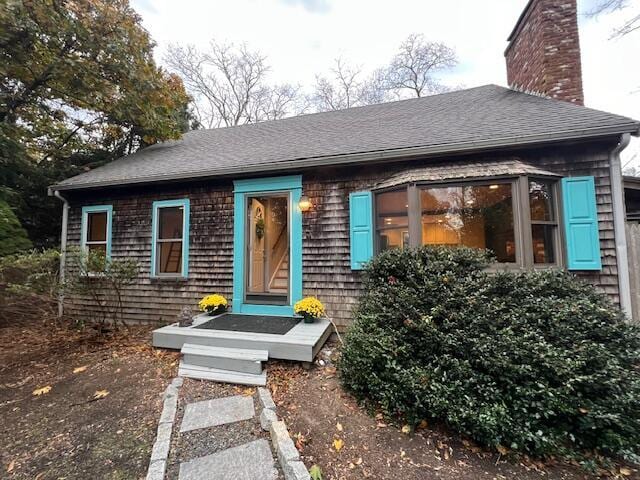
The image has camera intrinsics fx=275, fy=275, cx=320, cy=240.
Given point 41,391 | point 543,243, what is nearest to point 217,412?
point 41,391

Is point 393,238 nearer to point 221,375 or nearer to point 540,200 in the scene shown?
point 540,200

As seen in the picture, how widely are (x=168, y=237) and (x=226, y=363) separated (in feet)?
11.4

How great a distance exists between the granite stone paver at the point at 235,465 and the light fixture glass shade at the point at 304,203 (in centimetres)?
340

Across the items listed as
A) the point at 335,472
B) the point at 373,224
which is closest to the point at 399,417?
the point at 335,472

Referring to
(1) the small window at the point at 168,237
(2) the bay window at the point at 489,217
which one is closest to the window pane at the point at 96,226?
(1) the small window at the point at 168,237

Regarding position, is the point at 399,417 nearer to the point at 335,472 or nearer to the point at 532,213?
the point at 335,472

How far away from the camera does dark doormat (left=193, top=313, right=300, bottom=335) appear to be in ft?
12.9

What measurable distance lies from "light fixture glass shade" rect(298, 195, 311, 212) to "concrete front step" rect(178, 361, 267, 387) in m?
2.65

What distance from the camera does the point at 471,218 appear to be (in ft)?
13.2

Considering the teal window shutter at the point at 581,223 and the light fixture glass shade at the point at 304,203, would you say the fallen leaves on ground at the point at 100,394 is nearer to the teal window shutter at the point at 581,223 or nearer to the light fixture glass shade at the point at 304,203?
the light fixture glass shade at the point at 304,203

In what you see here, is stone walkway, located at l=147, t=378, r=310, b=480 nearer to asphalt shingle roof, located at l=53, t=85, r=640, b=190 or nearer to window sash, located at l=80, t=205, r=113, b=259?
asphalt shingle roof, located at l=53, t=85, r=640, b=190

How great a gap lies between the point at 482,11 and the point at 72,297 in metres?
13.3

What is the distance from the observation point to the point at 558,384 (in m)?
2.15

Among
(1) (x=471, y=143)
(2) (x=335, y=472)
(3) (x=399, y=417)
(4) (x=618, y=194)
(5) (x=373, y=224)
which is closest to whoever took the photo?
(2) (x=335, y=472)
